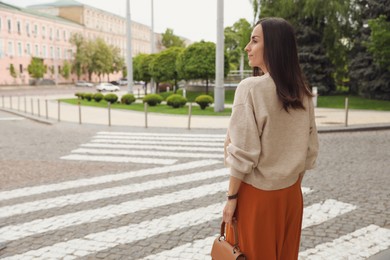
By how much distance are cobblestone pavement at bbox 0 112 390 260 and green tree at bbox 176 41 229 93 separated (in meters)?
17.7

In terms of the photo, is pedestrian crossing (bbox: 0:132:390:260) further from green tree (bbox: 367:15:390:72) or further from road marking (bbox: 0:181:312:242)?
green tree (bbox: 367:15:390:72)

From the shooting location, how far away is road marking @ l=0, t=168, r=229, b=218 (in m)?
5.57

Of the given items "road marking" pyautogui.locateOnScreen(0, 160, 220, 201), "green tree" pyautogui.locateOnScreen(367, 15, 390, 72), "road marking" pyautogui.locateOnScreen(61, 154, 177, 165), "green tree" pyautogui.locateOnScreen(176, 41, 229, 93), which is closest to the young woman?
"road marking" pyautogui.locateOnScreen(0, 160, 220, 201)

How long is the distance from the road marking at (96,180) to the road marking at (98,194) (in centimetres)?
52

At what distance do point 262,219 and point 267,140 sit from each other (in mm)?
439

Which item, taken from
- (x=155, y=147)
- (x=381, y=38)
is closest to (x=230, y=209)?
(x=155, y=147)

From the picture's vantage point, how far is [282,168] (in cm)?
223

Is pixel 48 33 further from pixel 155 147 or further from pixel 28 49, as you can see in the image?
pixel 155 147

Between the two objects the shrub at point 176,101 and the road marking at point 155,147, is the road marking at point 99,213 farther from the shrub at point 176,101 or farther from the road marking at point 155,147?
the shrub at point 176,101

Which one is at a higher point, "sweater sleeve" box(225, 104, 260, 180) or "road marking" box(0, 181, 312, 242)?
"sweater sleeve" box(225, 104, 260, 180)

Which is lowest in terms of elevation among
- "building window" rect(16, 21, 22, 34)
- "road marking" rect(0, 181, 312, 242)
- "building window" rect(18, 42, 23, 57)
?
"road marking" rect(0, 181, 312, 242)

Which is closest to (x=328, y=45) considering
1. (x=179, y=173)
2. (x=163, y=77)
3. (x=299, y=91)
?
(x=163, y=77)

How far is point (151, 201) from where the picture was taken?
583 cm

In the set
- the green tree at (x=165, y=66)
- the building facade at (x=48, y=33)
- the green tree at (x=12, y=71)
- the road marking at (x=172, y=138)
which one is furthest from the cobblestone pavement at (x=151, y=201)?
the building facade at (x=48, y=33)
